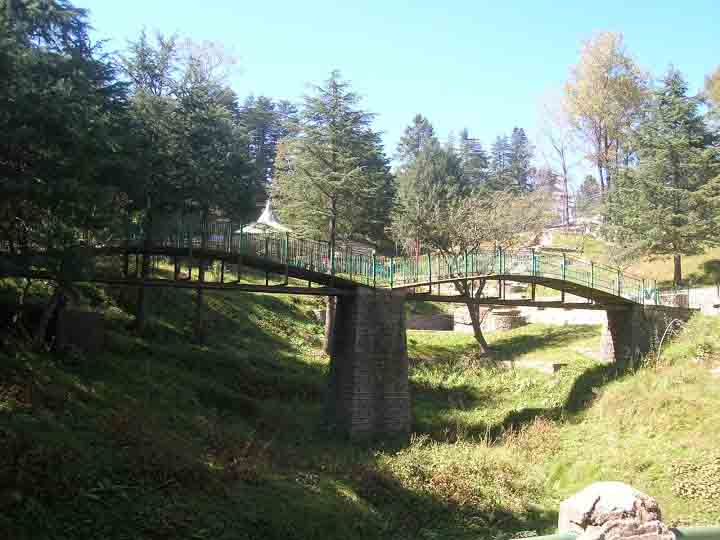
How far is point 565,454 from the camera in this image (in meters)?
19.1

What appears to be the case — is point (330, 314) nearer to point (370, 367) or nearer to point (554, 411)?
point (370, 367)

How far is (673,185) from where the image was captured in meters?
37.1

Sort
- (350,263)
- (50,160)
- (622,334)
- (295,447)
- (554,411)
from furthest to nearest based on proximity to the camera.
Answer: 1. (622,334)
2. (554,411)
3. (350,263)
4. (295,447)
5. (50,160)

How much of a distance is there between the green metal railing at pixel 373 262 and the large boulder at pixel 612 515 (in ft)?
54.7

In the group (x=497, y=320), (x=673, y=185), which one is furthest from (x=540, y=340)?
(x=673, y=185)

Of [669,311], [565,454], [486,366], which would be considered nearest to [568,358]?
[486,366]

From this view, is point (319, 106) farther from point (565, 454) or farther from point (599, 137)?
point (599, 137)

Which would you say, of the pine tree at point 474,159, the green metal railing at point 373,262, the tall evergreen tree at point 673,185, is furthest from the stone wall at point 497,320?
the pine tree at point 474,159

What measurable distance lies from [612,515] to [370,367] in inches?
671

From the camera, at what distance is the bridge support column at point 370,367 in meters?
20.7

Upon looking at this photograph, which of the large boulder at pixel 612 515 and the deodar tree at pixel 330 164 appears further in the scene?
the deodar tree at pixel 330 164

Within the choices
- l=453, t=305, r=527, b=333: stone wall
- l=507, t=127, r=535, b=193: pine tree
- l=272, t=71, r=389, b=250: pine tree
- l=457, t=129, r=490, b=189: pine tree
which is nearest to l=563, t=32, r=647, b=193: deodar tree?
l=453, t=305, r=527, b=333: stone wall

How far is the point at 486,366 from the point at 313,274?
1405 cm

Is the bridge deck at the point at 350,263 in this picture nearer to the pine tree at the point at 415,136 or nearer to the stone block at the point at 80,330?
the stone block at the point at 80,330
